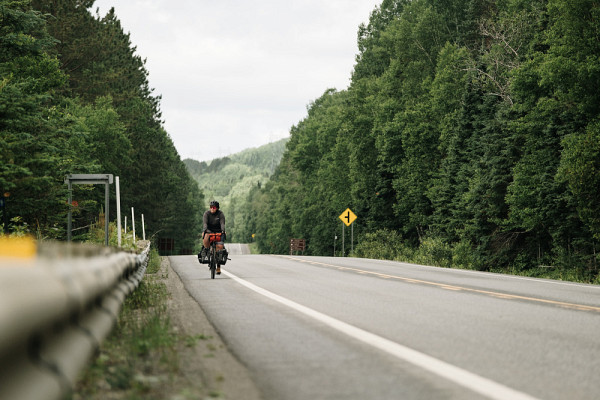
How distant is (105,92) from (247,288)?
4498cm

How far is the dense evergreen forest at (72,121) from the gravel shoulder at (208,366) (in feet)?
37.3

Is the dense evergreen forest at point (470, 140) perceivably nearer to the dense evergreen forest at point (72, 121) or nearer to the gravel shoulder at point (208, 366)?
the dense evergreen forest at point (72, 121)

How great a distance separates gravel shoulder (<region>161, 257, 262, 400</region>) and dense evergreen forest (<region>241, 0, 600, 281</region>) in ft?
61.6

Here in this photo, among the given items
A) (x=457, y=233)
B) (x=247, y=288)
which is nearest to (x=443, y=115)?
(x=457, y=233)

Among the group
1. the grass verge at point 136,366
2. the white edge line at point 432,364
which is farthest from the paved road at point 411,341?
the grass verge at point 136,366

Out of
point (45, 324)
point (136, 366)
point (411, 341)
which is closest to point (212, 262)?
point (411, 341)

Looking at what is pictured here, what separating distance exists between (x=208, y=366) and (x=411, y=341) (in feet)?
7.73

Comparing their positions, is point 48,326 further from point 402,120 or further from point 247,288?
point 402,120

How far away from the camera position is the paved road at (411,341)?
5.35 m

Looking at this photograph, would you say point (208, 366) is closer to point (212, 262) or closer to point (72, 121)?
point (212, 262)

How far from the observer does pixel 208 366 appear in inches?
239

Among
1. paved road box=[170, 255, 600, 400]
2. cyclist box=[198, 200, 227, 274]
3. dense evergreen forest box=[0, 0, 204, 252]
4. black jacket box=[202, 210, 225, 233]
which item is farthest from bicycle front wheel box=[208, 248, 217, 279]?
dense evergreen forest box=[0, 0, 204, 252]

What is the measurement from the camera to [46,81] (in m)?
30.2

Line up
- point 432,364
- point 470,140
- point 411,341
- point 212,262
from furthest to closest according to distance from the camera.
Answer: point 470,140
point 212,262
point 411,341
point 432,364
